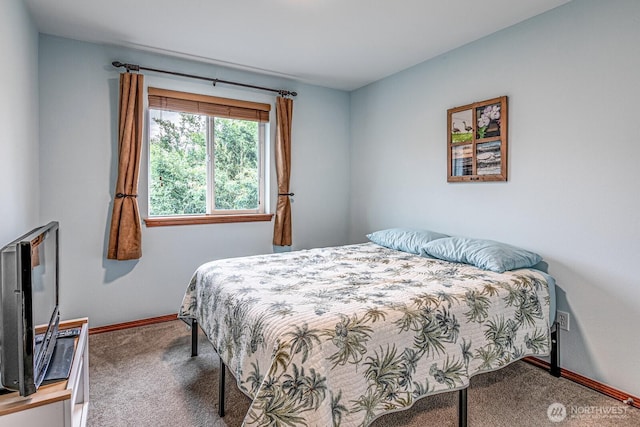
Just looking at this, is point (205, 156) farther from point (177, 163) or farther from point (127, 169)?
point (127, 169)

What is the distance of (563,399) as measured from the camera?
2.09 m

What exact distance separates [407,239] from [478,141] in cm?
95

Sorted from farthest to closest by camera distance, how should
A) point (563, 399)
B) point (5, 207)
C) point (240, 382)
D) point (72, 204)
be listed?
1. point (72, 204)
2. point (563, 399)
3. point (5, 207)
4. point (240, 382)

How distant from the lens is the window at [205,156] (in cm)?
329

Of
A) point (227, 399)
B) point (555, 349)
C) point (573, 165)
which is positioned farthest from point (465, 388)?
point (573, 165)

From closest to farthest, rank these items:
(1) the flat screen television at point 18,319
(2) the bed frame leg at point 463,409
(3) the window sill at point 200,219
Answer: (1) the flat screen television at point 18,319 < (2) the bed frame leg at point 463,409 < (3) the window sill at point 200,219

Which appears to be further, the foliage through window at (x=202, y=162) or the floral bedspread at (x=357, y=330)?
the foliage through window at (x=202, y=162)

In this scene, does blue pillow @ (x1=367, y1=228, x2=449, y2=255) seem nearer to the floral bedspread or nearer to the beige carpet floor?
the floral bedspread

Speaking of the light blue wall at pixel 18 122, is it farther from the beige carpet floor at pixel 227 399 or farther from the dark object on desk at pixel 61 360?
the beige carpet floor at pixel 227 399

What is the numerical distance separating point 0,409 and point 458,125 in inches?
124

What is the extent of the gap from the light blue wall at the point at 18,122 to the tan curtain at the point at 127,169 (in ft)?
1.77

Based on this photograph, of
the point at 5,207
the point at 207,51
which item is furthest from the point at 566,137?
the point at 5,207

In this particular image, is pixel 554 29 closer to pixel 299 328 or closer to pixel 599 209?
pixel 599 209

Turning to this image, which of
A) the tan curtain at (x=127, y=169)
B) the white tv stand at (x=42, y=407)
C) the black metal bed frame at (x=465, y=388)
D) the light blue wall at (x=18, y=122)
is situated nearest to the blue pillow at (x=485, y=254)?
the black metal bed frame at (x=465, y=388)
